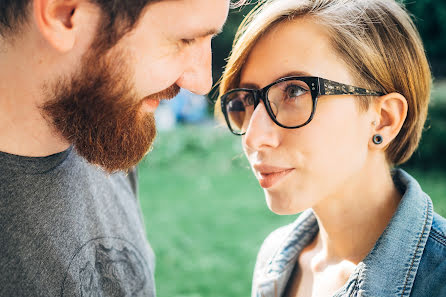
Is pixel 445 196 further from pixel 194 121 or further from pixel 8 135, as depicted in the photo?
pixel 194 121

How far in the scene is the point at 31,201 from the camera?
1.72m

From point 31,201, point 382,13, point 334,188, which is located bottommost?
point 334,188

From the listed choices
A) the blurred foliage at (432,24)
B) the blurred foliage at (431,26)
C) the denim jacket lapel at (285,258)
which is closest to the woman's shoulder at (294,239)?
the denim jacket lapel at (285,258)

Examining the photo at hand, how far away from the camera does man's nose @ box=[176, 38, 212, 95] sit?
6.31 ft

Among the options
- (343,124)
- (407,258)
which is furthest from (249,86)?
(407,258)

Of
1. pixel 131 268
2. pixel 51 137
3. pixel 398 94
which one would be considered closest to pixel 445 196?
pixel 398 94

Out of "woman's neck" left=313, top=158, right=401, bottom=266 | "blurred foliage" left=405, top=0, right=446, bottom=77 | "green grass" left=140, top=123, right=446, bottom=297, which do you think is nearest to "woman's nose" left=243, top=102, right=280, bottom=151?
"woman's neck" left=313, top=158, right=401, bottom=266

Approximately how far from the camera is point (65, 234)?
1.80m

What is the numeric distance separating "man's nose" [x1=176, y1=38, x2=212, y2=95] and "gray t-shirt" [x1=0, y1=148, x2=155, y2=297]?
58 centimetres

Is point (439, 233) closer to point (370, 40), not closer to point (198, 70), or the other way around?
point (370, 40)

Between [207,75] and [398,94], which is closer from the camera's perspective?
[398,94]

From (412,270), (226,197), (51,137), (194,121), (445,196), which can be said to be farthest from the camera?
(194,121)

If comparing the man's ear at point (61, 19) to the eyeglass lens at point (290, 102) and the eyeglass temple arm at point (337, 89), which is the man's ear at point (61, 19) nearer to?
the eyeglass lens at point (290, 102)

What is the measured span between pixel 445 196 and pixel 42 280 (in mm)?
5442
